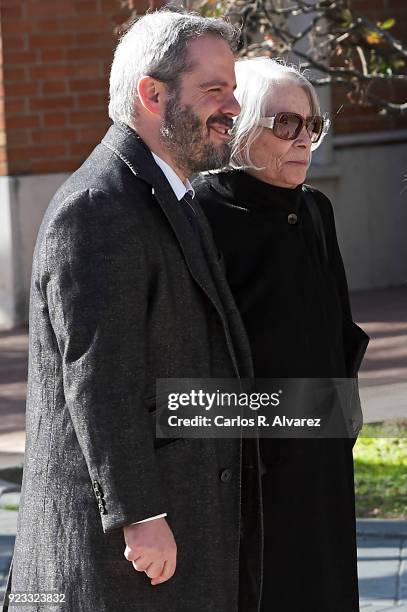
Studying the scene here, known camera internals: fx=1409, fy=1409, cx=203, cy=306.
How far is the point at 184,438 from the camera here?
292 cm

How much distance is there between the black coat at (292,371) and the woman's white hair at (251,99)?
7 cm

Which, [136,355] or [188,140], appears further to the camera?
[188,140]

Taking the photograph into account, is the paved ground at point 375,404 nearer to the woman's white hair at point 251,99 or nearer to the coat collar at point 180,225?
the woman's white hair at point 251,99

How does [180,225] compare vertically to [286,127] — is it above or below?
below

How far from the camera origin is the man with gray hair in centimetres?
274

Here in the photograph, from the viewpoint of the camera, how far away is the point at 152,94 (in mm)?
2918

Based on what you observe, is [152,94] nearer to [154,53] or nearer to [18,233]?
[154,53]

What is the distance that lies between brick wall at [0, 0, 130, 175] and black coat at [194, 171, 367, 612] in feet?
26.1

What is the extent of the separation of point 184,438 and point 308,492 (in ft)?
2.15

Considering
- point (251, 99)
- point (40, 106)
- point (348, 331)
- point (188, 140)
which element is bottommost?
point (348, 331)

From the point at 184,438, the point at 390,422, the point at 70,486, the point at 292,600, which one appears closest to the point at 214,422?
the point at 184,438

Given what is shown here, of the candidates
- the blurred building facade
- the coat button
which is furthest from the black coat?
the blurred building facade

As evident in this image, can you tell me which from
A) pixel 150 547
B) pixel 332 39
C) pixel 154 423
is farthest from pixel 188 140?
pixel 332 39

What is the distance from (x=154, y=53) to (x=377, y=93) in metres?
9.65
